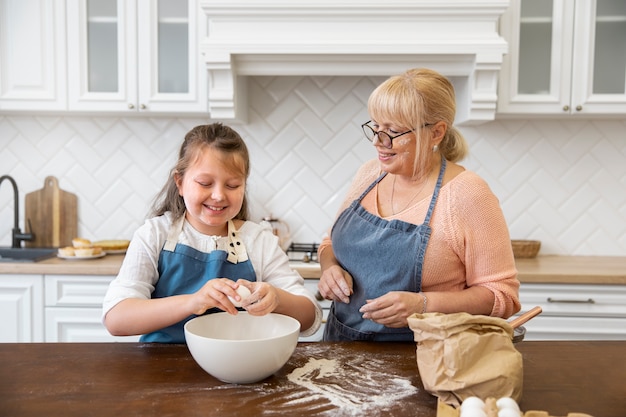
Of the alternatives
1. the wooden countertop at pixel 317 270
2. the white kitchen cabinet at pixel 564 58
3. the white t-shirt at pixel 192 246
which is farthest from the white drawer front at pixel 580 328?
the white t-shirt at pixel 192 246

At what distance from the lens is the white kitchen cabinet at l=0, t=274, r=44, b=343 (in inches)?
89.7

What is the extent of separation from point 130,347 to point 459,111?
1877 mm

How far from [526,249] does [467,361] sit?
1838 mm

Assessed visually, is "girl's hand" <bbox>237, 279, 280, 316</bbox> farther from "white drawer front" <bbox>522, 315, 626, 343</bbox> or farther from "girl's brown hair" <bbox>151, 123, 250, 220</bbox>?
"white drawer front" <bbox>522, 315, 626, 343</bbox>

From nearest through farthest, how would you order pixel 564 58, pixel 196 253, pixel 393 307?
pixel 393 307 < pixel 196 253 < pixel 564 58

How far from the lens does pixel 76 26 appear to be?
8.14 ft

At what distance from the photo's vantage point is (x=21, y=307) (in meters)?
2.29

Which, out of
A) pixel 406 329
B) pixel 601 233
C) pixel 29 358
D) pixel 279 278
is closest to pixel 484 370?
Result: pixel 406 329

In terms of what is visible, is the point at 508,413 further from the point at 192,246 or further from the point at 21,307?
the point at 21,307

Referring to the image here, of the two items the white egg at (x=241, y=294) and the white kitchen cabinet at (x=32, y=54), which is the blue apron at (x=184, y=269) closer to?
the white egg at (x=241, y=294)

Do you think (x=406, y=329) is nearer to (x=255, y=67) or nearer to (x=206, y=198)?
(x=206, y=198)

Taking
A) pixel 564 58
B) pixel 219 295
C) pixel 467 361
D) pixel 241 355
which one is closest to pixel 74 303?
pixel 219 295

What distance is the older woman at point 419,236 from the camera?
4.16ft

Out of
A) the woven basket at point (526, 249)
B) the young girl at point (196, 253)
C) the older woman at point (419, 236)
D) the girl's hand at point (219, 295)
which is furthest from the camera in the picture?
the woven basket at point (526, 249)
